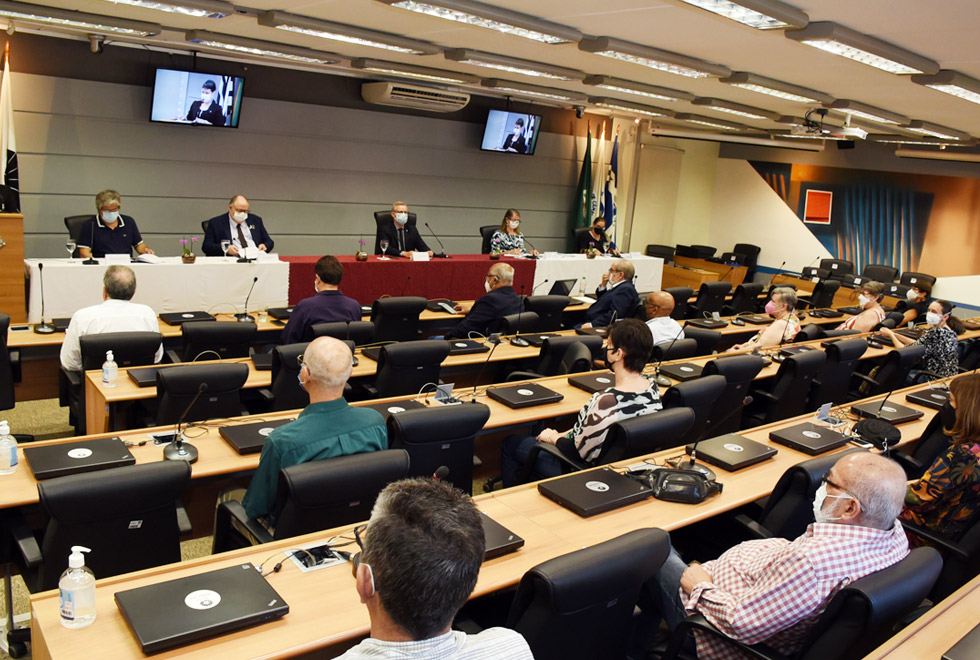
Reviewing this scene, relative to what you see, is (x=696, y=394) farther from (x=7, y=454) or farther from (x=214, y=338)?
(x=7, y=454)

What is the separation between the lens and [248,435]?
3.28 m

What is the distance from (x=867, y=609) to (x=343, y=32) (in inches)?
213

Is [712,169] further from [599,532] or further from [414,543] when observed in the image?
[414,543]

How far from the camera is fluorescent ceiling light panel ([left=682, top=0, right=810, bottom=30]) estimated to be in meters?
3.75

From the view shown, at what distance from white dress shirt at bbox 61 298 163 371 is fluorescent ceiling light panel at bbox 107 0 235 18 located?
6.98ft

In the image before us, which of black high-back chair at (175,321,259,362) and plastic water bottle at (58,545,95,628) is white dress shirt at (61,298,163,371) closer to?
black high-back chair at (175,321,259,362)

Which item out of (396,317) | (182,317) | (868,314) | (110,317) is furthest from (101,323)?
(868,314)

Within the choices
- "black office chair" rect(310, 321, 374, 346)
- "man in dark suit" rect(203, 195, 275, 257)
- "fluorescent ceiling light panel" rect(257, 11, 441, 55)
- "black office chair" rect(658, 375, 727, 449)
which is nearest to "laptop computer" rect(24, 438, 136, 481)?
"black office chair" rect(310, 321, 374, 346)

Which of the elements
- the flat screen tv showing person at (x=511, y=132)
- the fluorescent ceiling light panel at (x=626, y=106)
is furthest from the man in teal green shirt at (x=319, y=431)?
the flat screen tv showing person at (x=511, y=132)

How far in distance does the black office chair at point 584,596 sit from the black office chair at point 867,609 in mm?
481

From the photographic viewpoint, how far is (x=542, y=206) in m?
12.0

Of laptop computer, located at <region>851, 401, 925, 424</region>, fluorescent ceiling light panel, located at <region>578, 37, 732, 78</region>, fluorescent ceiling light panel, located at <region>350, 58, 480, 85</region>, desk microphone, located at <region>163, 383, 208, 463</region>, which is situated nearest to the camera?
desk microphone, located at <region>163, 383, 208, 463</region>

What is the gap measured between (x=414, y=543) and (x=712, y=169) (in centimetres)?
1437

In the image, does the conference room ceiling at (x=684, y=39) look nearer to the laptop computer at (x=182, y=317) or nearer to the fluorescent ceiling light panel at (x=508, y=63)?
the fluorescent ceiling light panel at (x=508, y=63)
